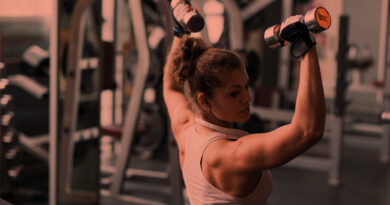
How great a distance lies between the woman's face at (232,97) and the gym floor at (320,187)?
2586 millimetres

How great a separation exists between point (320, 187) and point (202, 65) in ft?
10.4

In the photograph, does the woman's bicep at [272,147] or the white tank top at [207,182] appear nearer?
the woman's bicep at [272,147]

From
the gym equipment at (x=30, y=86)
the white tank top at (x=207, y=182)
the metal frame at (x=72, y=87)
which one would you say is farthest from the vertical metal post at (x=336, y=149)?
the white tank top at (x=207, y=182)

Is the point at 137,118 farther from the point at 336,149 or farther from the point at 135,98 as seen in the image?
the point at 336,149

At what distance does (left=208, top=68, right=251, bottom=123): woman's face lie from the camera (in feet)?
3.70

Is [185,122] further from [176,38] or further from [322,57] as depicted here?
[322,57]

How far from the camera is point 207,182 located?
1144 millimetres

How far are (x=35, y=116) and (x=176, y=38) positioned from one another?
301 cm

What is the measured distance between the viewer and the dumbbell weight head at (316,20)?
0.90 m

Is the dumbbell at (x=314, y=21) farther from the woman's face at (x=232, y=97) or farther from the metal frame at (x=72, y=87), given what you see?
the metal frame at (x=72, y=87)

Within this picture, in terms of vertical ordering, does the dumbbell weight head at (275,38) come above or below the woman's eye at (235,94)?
above

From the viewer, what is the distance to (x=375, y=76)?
767 centimetres

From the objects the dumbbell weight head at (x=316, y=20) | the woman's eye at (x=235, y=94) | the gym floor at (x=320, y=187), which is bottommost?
the gym floor at (x=320, y=187)

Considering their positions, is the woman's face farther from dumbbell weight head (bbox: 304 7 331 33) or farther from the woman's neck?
dumbbell weight head (bbox: 304 7 331 33)
